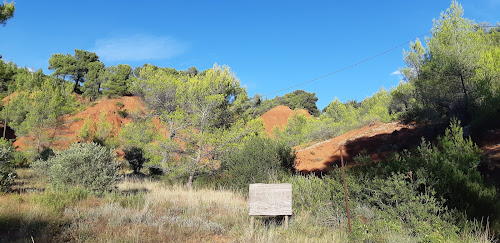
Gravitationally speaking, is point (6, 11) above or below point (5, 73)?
above

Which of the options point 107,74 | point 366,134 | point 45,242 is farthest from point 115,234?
point 107,74

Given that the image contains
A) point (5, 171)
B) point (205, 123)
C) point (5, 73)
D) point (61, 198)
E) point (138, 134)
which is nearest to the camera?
point (61, 198)

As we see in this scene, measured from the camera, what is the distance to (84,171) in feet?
29.3

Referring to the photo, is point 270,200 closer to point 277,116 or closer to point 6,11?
point 6,11

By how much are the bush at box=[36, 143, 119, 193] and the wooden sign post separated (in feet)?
18.8

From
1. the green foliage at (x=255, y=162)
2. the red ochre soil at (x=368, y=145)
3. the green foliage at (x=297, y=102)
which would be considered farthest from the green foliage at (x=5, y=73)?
the green foliage at (x=297, y=102)

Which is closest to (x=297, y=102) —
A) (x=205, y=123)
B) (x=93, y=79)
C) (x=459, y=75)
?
(x=93, y=79)

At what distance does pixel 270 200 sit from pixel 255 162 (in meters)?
5.56

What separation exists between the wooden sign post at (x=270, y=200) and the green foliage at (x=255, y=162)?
4.84 metres

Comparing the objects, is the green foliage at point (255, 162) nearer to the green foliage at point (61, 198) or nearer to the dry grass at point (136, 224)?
the dry grass at point (136, 224)

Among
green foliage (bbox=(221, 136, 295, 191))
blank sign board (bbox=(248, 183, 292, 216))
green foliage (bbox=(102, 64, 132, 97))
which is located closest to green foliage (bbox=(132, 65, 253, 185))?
green foliage (bbox=(221, 136, 295, 191))

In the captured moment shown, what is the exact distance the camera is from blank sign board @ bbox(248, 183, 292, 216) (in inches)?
218

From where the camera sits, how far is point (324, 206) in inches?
273

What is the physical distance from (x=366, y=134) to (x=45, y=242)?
29278mm
